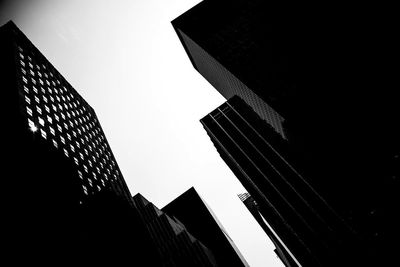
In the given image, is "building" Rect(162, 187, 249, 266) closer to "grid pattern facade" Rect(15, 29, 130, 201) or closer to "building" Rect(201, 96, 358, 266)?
"building" Rect(201, 96, 358, 266)

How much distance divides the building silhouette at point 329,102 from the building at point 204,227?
30725mm

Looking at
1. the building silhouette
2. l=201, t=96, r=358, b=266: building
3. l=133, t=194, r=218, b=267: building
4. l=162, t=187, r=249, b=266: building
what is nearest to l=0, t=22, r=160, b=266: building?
l=133, t=194, r=218, b=267: building

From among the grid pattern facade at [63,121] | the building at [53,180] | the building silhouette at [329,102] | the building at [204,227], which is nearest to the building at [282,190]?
the building silhouette at [329,102]

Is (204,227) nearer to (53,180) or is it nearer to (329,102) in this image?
(329,102)

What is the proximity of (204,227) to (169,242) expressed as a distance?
6873 centimetres

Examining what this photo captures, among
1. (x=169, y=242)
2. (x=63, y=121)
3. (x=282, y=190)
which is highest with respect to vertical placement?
(x=63, y=121)

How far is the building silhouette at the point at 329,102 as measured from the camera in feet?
269

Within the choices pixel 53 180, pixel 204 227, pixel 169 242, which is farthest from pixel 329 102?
pixel 53 180

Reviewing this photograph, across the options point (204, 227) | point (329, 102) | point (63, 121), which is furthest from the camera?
point (204, 227)

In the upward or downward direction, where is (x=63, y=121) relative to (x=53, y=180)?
upward

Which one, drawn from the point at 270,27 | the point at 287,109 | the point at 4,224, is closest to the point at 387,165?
the point at 287,109

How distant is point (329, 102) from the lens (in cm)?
8925

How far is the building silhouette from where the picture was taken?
269 feet

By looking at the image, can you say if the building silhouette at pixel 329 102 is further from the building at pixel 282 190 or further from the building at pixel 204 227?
the building at pixel 204 227
